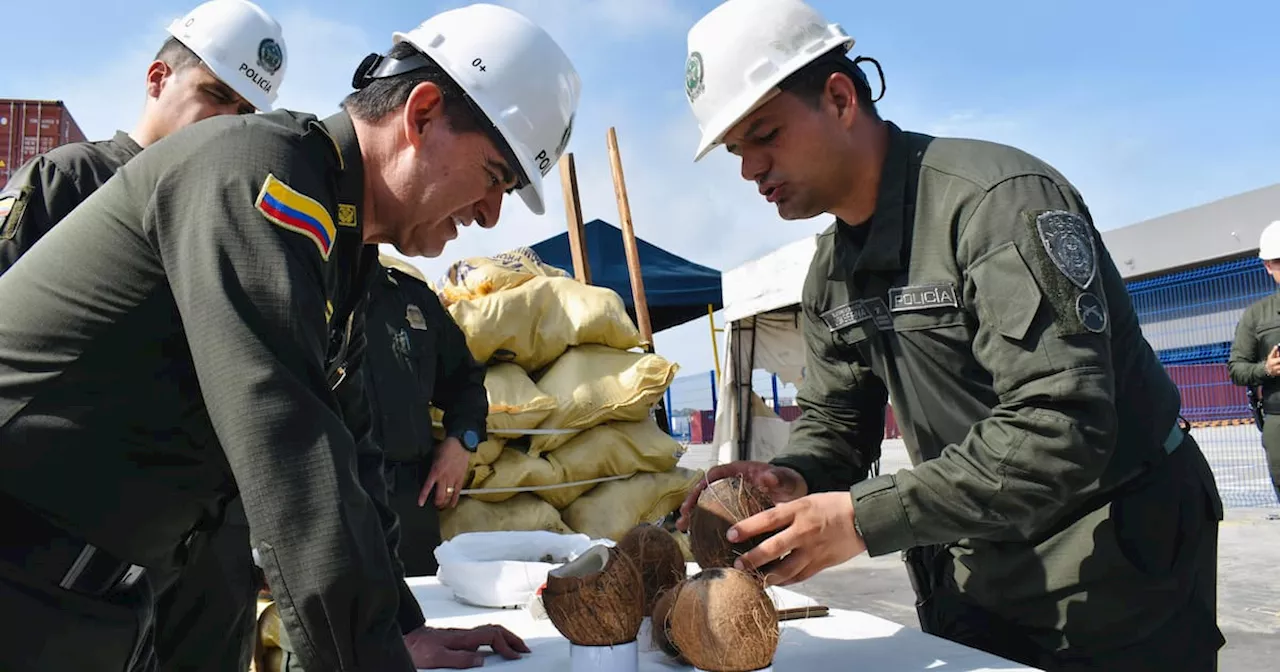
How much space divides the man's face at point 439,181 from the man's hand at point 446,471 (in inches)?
81.0

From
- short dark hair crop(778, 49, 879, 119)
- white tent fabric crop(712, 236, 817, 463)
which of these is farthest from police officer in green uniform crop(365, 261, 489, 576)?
white tent fabric crop(712, 236, 817, 463)

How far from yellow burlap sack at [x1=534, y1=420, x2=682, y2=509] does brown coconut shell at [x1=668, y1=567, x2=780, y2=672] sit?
10.6ft

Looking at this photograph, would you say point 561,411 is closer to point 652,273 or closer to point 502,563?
point 502,563

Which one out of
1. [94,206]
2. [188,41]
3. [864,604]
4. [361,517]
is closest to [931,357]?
[361,517]

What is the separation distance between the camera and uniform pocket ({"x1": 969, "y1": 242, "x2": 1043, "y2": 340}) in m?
1.27

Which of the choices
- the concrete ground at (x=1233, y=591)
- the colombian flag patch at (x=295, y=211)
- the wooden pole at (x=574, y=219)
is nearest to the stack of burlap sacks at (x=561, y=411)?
the concrete ground at (x=1233, y=591)

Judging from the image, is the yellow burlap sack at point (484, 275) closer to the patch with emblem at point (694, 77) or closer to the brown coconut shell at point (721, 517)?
the patch with emblem at point (694, 77)

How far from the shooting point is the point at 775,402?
1193 cm

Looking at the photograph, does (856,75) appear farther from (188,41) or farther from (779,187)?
(188,41)

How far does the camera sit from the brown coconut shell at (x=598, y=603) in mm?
1185

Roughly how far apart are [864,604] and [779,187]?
3461 mm

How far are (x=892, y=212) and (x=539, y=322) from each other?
318 cm

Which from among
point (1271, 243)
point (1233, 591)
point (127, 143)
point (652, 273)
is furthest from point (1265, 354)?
point (652, 273)

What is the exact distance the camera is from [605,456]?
177 inches
